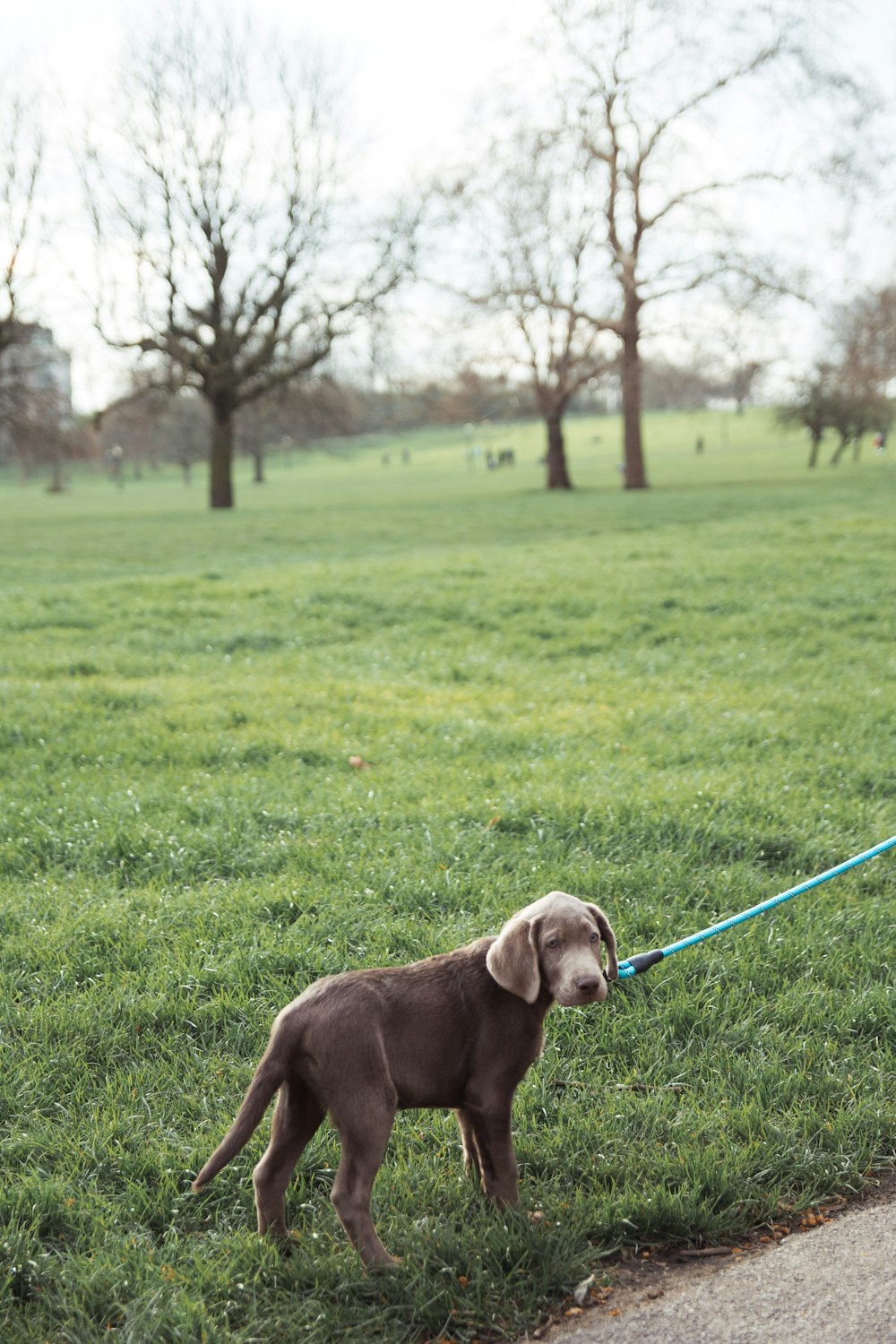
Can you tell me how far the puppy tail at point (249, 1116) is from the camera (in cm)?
243

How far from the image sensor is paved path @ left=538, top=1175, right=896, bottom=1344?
2.45 meters

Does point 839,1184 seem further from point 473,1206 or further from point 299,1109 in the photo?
point 299,1109

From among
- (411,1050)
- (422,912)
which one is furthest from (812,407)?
(411,1050)

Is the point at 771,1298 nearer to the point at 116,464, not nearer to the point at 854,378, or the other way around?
the point at 854,378

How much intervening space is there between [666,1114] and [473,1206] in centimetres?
76

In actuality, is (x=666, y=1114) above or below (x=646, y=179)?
below

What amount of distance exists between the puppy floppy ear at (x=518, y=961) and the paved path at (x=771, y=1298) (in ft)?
2.51

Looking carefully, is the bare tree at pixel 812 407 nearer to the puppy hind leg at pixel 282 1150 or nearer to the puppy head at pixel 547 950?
the puppy head at pixel 547 950

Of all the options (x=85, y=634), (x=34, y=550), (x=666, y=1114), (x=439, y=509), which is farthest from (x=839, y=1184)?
(x=439, y=509)

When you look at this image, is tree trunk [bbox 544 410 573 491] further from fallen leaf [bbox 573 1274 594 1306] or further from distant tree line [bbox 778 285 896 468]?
fallen leaf [bbox 573 1274 594 1306]

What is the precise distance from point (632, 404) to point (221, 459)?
52.7ft

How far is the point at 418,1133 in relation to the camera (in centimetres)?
322

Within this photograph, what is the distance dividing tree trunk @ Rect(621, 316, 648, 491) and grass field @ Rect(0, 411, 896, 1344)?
26.2 meters

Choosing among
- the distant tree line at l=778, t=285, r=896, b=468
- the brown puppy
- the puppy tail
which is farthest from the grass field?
the distant tree line at l=778, t=285, r=896, b=468
